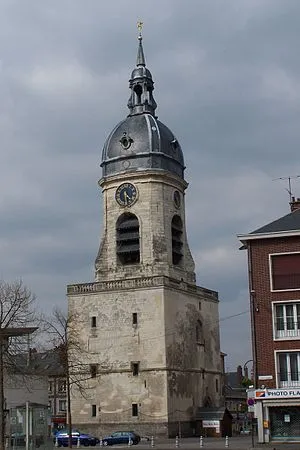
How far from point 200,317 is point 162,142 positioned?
16.1 m

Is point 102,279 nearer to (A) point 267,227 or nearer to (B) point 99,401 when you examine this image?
(B) point 99,401

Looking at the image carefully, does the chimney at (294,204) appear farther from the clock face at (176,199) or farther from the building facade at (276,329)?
the clock face at (176,199)

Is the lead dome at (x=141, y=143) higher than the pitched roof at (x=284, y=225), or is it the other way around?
the lead dome at (x=141, y=143)

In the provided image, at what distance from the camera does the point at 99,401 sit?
6819cm

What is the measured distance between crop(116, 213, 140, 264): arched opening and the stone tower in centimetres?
9

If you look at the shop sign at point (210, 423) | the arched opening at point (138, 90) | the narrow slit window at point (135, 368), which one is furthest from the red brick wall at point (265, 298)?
the arched opening at point (138, 90)

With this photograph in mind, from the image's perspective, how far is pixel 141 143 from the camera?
73.6m

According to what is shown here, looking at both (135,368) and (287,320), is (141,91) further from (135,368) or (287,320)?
(287,320)

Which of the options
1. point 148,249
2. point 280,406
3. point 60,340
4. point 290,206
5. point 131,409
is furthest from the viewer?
point 148,249

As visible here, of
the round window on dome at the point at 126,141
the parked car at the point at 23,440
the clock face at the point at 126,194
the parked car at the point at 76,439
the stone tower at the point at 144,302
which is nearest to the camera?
the parked car at the point at 23,440

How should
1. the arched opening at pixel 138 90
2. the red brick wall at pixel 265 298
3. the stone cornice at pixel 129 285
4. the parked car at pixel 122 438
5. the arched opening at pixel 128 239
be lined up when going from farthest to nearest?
the arched opening at pixel 138 90 < the arched opening at pixel 128 239 < the stone cornice at pixel 129 285 < the parked car at pixel 122 438 < the red brick wall at pixel 265 298

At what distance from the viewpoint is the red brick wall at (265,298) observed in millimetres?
45125

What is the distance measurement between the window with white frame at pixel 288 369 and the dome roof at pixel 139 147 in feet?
102

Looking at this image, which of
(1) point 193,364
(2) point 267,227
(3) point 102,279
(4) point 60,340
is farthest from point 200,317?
(2) point 267,227
